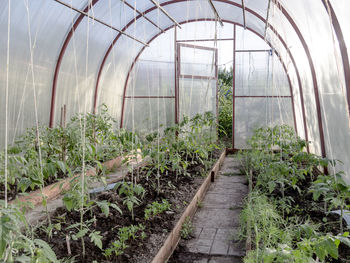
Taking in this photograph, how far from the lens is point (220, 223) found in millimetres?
3561

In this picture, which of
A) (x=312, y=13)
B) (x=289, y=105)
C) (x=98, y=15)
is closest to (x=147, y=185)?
(x=312, y=13)

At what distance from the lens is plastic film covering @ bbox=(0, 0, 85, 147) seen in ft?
15.3

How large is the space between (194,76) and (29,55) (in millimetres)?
4162

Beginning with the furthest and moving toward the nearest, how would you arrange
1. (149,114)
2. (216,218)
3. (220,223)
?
(149,114) → (216,218) → (220,223)

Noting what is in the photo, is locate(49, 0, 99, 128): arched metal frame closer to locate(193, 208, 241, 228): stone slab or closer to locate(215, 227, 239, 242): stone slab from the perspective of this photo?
locate(193, 208, 241, 228): stone slab

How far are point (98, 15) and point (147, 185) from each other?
394cm

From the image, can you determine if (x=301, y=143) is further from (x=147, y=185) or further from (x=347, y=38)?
(x=147, y=185)

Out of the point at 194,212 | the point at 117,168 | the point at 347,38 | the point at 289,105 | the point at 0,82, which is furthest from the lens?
the point at 289,105

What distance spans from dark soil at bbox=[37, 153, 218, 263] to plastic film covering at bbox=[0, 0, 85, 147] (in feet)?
6.41

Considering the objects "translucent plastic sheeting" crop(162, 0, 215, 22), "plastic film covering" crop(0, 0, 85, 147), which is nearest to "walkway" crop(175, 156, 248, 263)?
"plastic film covering" crop(0, 0, 85, 147)

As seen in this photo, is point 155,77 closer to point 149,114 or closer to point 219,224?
point 149,114

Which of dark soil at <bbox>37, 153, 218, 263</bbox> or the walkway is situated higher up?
dark soil at <bbox>37, 153, 218, 263</bbox>

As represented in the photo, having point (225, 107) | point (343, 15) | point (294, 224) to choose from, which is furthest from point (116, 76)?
point (294, 224)

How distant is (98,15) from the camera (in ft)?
21.1
